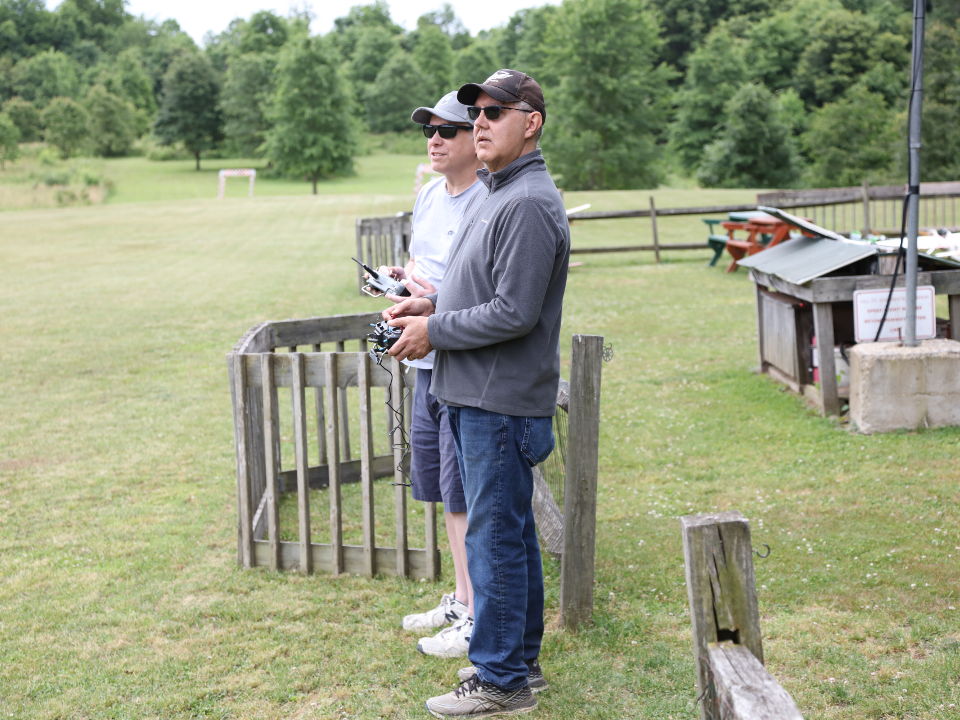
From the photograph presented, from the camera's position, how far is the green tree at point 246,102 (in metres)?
85.1

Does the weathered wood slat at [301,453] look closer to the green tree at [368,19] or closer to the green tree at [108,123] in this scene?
the green tree at [108,123]

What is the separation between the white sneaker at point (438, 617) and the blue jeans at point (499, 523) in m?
0.77

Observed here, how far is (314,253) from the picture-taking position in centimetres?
2377

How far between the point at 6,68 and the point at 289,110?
77241 mm

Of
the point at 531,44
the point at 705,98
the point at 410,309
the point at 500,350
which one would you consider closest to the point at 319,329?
the point at 410,309

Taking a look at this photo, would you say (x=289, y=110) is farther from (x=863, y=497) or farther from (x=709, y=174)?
(x=863, y=497)

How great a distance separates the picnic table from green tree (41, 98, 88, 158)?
74.6m

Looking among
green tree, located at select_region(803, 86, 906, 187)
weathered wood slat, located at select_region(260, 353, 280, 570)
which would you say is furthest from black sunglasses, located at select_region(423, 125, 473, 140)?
green tree, located at select_region(803, 86, 906, 187)

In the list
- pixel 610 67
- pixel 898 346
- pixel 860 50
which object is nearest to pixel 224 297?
pixel 898 346

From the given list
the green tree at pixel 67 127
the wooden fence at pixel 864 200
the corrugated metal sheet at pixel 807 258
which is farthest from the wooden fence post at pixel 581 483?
the green tree at pixel 67 127

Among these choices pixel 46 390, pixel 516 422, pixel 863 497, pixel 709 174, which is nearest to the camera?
pixel 516 422

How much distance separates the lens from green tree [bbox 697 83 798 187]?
60625 mm

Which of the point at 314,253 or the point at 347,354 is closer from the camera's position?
the point at 347,354

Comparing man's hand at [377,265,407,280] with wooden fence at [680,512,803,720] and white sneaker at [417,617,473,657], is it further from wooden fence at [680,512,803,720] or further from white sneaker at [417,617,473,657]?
wooden fence at [680,512,803,720]
